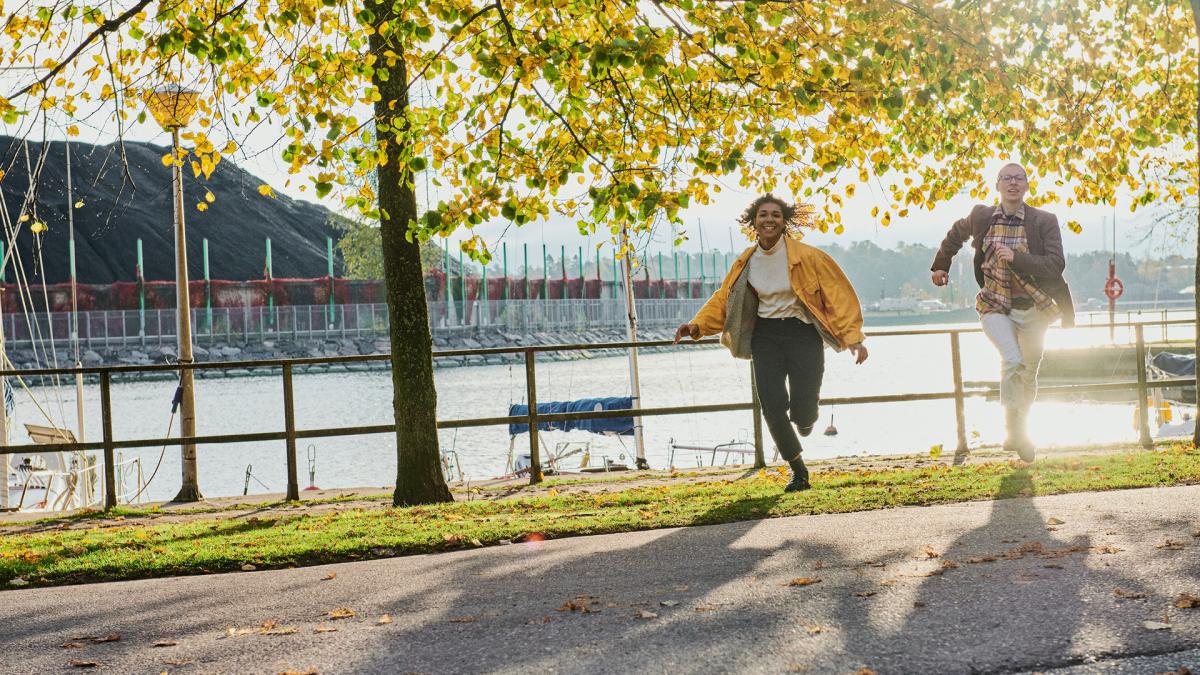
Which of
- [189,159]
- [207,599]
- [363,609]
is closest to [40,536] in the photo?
[189,159]

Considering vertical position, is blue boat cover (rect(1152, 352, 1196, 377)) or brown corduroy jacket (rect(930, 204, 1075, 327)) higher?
brown corduroy jacket (rect(930, 204, 1075, 327))

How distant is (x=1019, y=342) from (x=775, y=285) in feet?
6.70

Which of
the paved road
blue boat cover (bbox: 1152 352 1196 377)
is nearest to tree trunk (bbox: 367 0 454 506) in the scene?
the paved road

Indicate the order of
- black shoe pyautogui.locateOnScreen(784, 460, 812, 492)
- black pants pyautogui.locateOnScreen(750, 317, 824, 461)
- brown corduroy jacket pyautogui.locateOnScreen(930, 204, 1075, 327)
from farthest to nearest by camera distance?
brown corduroy jacket pyautogui.locateOnScreen(930, 204, 1075, 327) < black shoe pyautogui.locateOnScreen(784, 460, 812, 492) < black pants pyautogui.locateOnScreen(750, 317, 824, 461)

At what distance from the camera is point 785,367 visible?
283 inches

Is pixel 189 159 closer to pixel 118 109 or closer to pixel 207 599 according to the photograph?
pixel 118 109

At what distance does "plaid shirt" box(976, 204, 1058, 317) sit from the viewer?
771 centimetres

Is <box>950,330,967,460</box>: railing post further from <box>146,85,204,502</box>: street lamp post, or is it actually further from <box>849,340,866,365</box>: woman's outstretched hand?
<box>146,85,204,502</box>: street lamp post

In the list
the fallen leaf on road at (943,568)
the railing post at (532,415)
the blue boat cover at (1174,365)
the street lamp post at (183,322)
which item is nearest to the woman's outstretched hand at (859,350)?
the fallen leaf on road at (943,568)

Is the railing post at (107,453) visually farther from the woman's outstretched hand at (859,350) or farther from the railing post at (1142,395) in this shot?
the railing post at (1142,395)

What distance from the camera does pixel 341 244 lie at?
9581 centimetres

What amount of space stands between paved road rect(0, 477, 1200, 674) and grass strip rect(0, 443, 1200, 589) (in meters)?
0.37

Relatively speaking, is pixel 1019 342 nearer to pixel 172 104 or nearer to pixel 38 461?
pixel 172 104

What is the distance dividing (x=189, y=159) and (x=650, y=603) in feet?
18.4
